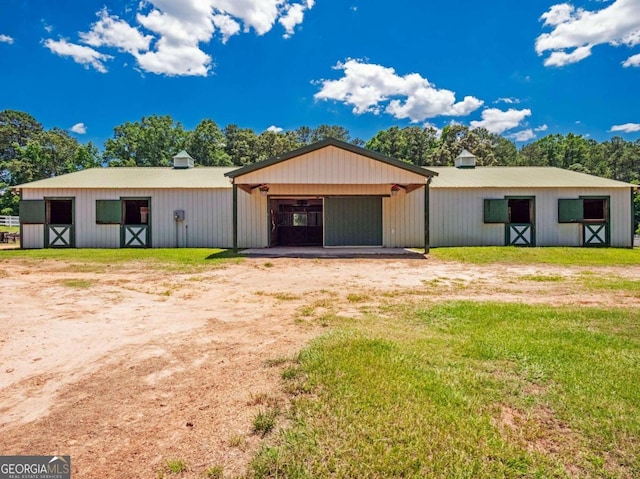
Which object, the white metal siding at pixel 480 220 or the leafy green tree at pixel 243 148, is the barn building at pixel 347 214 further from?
the leafy green tree at pixel 243 148

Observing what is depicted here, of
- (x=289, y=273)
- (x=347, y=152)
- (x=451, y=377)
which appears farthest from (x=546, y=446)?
(x=347, y=152)

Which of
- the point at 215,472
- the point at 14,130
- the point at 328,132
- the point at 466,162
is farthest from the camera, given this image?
the point at 328,132

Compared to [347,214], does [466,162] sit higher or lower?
higher

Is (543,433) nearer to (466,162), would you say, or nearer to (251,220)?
(251,220)

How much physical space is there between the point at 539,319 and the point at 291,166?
9266mm

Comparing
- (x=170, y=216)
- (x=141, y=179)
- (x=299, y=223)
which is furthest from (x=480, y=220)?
(x=141, y=179)

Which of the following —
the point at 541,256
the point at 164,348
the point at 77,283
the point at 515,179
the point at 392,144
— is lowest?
the point at 164,348

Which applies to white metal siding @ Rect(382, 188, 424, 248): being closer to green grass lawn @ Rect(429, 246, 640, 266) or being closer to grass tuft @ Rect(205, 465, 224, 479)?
green grass lawn @ Rect(429, 246, 640, 266)

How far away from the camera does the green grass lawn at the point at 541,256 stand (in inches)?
415

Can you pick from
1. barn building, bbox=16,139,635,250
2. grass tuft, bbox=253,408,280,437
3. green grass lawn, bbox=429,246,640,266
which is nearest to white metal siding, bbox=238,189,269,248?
barn building, bbox=16,139,635,250

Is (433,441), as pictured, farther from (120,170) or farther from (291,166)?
(120,170)

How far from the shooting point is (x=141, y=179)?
15.8 m

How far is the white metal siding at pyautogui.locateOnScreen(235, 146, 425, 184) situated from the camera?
12.0 meters

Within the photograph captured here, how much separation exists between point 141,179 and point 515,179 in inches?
668
